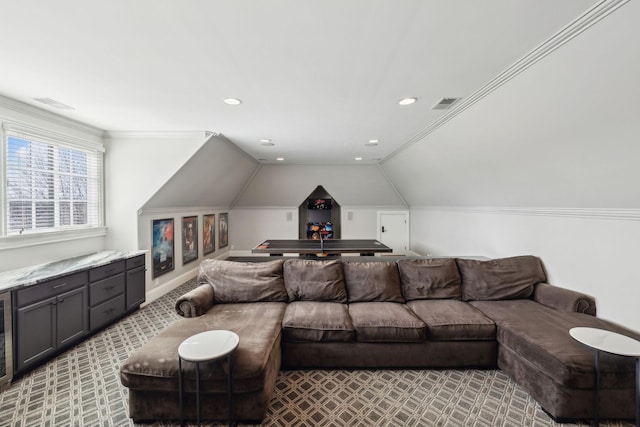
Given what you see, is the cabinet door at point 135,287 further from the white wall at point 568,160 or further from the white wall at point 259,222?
the white wall at point 568,160

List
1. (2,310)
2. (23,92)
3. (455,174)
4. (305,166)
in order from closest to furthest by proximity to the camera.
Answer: (2,310) < (23,92) < (455,174) < (305,166)

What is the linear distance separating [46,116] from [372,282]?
4.29 metres

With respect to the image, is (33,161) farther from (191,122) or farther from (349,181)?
(349,181)

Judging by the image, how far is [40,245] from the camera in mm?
2941

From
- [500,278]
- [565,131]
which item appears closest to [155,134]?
[565,131]

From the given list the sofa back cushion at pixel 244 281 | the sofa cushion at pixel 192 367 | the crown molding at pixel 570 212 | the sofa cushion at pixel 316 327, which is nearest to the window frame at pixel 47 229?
the sofa back cushion at pixel 244 281

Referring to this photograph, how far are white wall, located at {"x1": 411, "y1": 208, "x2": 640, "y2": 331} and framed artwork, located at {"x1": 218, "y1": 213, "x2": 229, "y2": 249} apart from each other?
6057 mm

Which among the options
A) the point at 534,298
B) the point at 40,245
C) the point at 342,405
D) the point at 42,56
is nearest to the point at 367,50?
the point at 42,56

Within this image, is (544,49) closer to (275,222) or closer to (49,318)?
(49,318)

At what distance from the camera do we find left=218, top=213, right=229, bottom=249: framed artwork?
7027 mm

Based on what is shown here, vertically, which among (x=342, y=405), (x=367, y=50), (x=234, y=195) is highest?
(x=367, y=50)

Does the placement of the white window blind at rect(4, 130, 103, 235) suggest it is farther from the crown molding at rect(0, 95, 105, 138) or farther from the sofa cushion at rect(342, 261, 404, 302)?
the sofa cushion at rect(342, 261, 404, 302)

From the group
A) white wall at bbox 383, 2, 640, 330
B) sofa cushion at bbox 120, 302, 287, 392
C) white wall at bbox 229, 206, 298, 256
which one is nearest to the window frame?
sofa cushion at bbox 120, 302, 287, 392

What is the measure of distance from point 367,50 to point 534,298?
3.20 m
